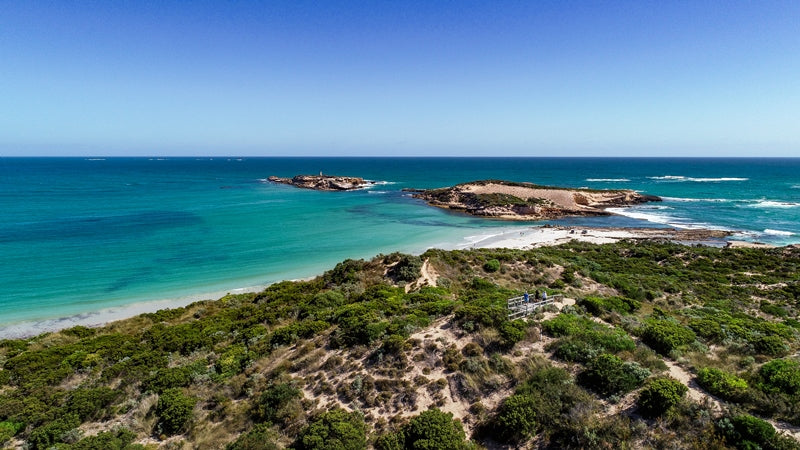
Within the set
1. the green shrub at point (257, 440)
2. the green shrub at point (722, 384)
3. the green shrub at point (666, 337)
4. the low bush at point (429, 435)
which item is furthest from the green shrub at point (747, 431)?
the green shrub at point (257, 440)

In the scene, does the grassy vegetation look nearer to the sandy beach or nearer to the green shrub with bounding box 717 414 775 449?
the green shrub with bounding box 717 414 775 449

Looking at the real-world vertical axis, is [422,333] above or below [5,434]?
above

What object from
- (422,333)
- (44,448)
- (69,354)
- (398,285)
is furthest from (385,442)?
(69,354)

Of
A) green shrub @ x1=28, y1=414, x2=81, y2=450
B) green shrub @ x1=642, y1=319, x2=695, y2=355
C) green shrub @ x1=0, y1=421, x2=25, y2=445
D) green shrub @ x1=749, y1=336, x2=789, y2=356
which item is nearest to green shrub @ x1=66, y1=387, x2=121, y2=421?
green shrub @ x1=28, y1=414, x2=81, y2=450

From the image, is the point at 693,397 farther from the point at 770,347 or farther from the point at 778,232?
the point at 778,232

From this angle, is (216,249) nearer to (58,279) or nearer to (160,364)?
(58,279)

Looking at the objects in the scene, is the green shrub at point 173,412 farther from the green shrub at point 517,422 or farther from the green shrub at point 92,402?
the green shrub at point 517,422
